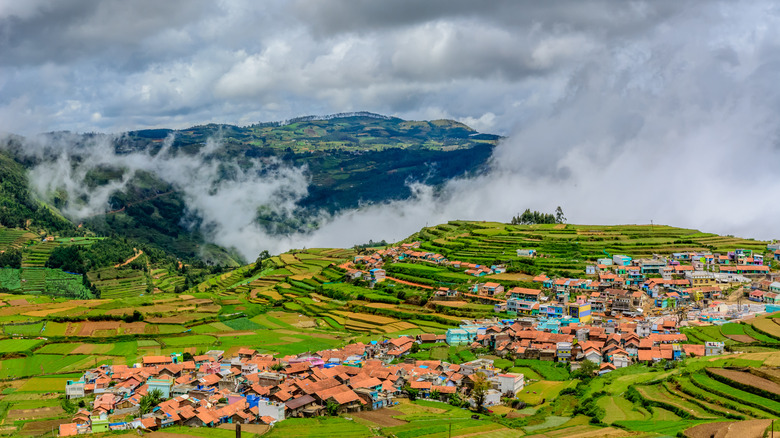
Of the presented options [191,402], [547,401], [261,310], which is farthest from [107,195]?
[547,401]

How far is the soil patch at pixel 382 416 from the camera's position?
25.2 meters

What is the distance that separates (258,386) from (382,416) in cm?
606

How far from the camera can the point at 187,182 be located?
4966 inches

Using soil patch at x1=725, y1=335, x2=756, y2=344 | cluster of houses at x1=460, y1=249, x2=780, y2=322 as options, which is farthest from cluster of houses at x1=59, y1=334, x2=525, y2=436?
cluster of houses at x1=460, y1=249, x2=780, y2=322

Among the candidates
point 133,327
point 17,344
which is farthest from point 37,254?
point 17,344

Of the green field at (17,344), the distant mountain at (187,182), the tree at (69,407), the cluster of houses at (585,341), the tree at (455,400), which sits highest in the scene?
the distant mountain at (187,182)

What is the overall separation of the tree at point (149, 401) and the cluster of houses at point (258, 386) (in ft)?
0.40

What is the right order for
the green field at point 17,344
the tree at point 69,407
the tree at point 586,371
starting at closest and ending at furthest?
the tree at point 69,407, the tree at point 586,371, the green field at point 17,344

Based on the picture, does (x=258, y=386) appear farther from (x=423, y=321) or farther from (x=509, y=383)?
(x=423, y=321)

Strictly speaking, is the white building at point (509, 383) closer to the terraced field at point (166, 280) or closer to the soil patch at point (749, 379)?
the soil patch at point (749, 379)

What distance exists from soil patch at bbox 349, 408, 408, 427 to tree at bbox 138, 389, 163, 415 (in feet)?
26.7

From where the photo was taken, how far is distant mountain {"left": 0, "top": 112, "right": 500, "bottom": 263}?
102 metres

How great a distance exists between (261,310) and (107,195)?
68.1m

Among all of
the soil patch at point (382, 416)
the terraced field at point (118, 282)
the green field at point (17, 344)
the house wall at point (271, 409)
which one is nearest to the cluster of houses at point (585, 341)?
the soil patch at point (382, 416)
